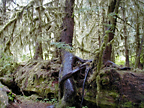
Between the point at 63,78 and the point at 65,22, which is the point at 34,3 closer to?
the point at 65,22

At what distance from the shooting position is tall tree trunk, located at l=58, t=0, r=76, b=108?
14.9ft

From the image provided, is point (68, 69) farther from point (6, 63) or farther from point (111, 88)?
point (6, 63)

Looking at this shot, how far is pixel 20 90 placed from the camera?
22.8 feet

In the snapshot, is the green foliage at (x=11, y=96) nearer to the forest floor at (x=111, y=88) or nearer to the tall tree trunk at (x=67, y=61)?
the forest floor at (x=111, y=88)

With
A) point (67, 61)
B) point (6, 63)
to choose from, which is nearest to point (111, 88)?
point (67, 61)

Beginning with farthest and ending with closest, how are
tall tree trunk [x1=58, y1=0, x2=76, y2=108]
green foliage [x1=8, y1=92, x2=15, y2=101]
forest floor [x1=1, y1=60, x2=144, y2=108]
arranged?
tall tree trunk [x1=58, y1=0, x2=76, y2=108], green foliage [x1=8, y1=92, x2=15, y2=101], forest floor [x1=1, y1=60, x2=144, y2=108]

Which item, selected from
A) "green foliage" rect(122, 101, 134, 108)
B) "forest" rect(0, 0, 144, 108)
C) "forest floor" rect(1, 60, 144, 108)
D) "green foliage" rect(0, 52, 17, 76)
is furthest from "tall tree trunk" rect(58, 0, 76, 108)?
"green foliage" rect(0, 52, 17, 76)

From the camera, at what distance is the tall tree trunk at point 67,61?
4543 mm

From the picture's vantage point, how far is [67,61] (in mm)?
5727

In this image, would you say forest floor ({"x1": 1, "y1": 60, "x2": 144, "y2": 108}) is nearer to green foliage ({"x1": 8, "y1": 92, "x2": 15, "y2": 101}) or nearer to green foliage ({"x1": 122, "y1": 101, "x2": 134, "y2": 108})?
green foliage ({"x1": 122, "y1": 101, "x2": 134, "y2": 108})

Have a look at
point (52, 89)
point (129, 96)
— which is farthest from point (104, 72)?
point (52, 89)

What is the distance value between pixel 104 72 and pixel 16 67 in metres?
6.68

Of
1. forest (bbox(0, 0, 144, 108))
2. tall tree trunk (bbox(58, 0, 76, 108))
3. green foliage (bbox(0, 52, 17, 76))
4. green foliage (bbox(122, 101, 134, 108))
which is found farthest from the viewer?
green foliage (bbox(0, 52, 17, 76))

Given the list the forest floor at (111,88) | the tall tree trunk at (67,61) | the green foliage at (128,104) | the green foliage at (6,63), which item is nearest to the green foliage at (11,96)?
the forest floor at (111,88)
